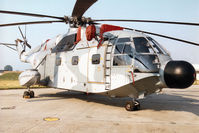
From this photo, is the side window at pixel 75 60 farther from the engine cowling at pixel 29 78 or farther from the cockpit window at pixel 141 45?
the cockpit window at pixel 141 45

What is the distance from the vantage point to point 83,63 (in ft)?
27.4

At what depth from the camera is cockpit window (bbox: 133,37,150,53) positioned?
22.1 ft

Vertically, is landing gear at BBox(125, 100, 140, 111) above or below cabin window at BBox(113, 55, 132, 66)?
below

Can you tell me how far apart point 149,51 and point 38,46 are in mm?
9102

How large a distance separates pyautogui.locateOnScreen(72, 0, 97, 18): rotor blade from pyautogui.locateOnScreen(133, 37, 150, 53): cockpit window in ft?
7.67

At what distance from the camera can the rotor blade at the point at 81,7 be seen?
7.03m

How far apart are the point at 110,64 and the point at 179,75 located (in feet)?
9.10

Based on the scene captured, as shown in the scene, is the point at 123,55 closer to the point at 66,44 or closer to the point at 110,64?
the point at 110,64

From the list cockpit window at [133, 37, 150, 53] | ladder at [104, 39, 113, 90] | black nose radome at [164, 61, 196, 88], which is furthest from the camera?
ladder at [104, 39, 113, 90]

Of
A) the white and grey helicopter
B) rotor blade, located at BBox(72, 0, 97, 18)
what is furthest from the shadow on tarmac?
rotor blade, located at BBox(72, 0, 97, 18)

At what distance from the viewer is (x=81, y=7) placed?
770 cm

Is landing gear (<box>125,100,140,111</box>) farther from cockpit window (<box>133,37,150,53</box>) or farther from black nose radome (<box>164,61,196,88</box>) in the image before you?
cockpit window (<box>133,37,150,53</box>)

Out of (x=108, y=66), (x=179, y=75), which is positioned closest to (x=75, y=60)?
(x=108, y=66)

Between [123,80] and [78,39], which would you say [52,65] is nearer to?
[78,39]
